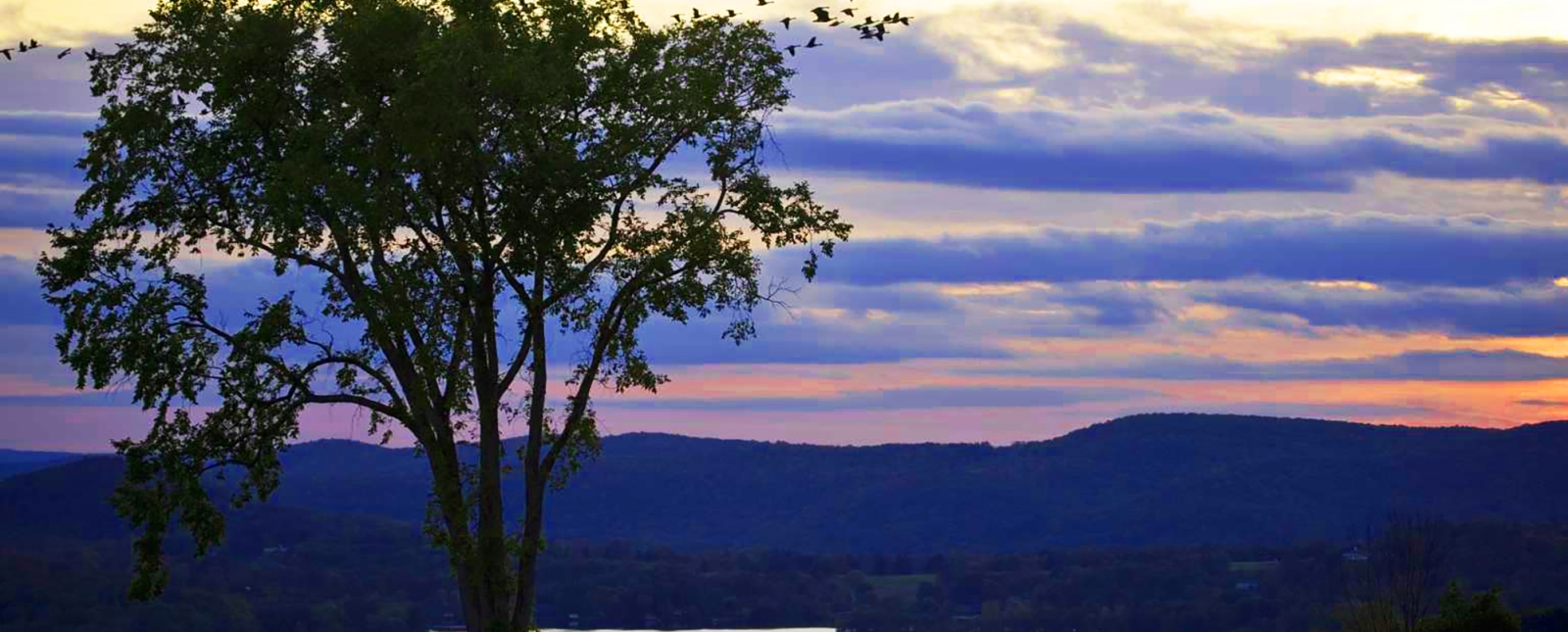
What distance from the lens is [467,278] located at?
1140 inches

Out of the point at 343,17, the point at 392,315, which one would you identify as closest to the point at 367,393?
the point at 392,315

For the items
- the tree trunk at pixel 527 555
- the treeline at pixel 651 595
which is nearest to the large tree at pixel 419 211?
the tree trunk at pixel 527 555

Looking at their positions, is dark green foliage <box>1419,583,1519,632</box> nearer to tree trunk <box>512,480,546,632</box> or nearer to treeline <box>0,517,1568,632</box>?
tree trunk <box>512,480,546,632</box>

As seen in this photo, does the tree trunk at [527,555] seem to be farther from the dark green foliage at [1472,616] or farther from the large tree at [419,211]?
the dark green foliage at [1472,616]

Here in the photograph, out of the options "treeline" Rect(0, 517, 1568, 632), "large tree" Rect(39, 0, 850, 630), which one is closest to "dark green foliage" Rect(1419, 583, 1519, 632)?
"large tree" Rect(39, 0, 850, 630)

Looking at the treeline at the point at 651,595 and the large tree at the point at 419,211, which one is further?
the treeline at the point at 651,595

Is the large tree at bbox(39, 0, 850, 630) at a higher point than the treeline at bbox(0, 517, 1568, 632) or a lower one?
higher

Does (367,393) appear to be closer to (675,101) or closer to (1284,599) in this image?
(675,101)

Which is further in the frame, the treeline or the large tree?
the treeline

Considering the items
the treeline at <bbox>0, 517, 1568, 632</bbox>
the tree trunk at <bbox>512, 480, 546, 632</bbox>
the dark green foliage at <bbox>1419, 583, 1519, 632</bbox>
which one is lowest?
the treeline at <bbox>0, 517, 1568, 632</bbox>

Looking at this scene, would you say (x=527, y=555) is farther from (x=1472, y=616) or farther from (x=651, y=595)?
(x=651, y=595)

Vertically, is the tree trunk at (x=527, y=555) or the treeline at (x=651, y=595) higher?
the tree trunk at (x=527, y=555)

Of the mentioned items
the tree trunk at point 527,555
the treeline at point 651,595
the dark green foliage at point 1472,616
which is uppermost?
the tree trunk at point 527,555

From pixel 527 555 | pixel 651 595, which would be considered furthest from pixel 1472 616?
pixel 651 595
